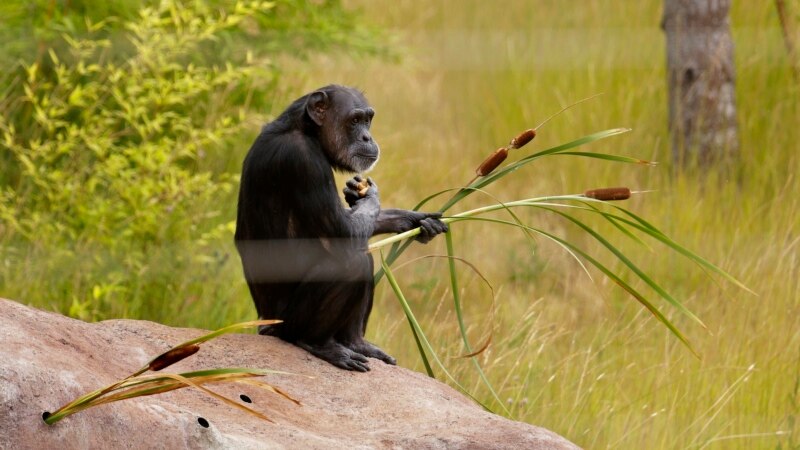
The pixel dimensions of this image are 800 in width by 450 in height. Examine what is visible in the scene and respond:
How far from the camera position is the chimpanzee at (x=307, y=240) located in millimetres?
3656

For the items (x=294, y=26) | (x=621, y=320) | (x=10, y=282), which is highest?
(x=294, y=26)

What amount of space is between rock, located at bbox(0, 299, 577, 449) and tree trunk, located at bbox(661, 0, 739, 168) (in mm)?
3764

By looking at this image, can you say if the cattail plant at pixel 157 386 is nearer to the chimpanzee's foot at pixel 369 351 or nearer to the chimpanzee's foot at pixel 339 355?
the chimpanzee's foot at pixel 339 355

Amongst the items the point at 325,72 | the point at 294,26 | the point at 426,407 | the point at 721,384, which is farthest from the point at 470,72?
the point at 426,407

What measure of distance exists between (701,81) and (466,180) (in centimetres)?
150

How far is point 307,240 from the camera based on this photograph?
12.2 feet

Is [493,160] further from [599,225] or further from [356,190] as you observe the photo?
[599,225]

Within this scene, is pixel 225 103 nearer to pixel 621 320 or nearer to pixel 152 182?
pixel 152 182

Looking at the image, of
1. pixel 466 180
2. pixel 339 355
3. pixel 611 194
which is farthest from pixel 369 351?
pixel 466 180

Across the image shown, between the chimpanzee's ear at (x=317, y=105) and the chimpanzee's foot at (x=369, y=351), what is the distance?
738 mm

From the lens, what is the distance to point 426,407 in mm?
3244

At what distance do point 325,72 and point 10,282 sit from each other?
404cm

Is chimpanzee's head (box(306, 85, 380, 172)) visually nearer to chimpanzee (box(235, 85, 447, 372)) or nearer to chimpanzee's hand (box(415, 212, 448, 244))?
chimpanzee (box(235, 85, 447, 372))

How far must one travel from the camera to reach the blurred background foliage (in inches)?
180
